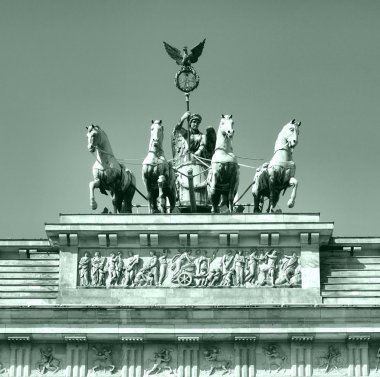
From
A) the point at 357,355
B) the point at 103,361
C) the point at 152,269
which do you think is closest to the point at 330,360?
the point at 357,355

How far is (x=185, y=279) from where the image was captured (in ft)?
194

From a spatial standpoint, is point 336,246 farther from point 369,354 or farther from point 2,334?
point 2,334

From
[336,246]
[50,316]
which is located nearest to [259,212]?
[336,246]

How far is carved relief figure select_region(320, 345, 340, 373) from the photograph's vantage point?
5803 cm

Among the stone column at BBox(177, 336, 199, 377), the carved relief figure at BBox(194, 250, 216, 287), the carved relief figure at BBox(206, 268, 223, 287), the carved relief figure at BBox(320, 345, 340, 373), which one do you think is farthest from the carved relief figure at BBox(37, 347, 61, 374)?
the carved relief figure at BBox(320, 345, 340, 373)

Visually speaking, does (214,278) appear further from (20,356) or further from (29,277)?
(20,356)

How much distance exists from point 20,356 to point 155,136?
24.6ft

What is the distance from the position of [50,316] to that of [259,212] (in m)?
6.64

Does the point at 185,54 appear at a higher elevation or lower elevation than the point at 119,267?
higher

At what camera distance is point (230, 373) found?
58.0 meters

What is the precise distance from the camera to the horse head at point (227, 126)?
60.8 meters

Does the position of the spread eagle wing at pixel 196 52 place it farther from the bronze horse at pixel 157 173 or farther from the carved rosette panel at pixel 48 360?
the carved rosette panel at pixel 48 360

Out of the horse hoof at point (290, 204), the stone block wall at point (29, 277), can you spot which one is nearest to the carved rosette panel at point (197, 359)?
the stone block wall at point (29, 277)

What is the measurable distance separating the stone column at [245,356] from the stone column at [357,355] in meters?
2.50
